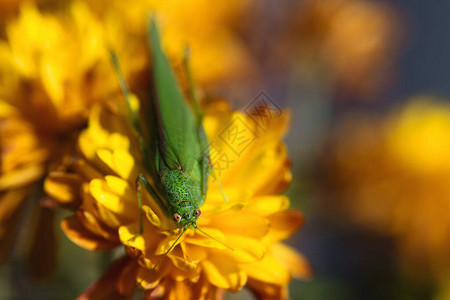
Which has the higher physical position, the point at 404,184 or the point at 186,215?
the point at 186,215

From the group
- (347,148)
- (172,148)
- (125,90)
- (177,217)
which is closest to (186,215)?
(177,217)

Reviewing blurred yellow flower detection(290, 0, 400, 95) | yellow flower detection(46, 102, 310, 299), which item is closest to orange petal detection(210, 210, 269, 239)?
yellow flower detection(46, 102, 310, 299)

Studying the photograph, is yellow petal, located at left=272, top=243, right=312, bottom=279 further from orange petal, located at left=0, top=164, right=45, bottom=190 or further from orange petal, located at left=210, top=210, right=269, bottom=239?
orange petal, located at left=0, top=164, right=45, bottom=190

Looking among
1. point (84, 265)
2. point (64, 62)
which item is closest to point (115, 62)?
point (64, 62)

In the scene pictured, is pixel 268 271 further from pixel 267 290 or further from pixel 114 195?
pixel 114 195

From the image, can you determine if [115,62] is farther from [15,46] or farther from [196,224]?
[196,224]

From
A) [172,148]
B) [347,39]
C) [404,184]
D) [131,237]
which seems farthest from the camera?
[347,39]

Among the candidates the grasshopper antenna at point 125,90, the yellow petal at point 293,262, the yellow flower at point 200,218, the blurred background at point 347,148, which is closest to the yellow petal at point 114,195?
the yellow flower at point 200,218
